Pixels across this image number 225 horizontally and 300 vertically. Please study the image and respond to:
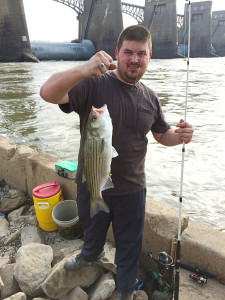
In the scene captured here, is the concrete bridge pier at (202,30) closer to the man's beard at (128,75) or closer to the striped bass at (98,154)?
the man's beard at (128,75)

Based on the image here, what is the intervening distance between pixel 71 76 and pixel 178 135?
4.44ft

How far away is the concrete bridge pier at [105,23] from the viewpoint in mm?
46469

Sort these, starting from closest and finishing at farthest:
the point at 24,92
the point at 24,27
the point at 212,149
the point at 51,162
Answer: the point at 51,162, the point at 212,149, the point at 24,92, the point at 24,27

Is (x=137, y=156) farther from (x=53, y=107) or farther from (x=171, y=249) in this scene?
(x=53, y=107)

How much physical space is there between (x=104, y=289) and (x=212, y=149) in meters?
5.79

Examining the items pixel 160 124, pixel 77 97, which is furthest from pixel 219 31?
pixel 77 97

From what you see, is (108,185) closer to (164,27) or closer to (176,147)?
(176,147)

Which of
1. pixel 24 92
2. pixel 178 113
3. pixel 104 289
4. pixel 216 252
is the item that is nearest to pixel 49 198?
pixel 104 289

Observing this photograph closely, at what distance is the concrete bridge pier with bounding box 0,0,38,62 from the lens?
109 feet

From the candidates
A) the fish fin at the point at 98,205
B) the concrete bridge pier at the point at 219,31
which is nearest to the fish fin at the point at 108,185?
the fish fin at the point at 98,205

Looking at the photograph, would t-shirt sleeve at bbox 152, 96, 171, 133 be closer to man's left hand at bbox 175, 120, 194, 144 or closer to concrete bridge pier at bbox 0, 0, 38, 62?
man's left hand at bbox 175, 120, 194, 144

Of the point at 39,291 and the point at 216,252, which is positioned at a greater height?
A: the point at 216,252

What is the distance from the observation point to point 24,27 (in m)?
34.5

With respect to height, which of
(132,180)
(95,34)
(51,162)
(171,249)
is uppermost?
(95,34)
